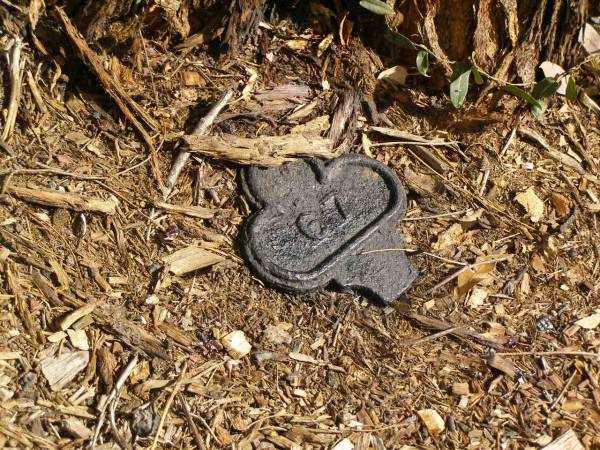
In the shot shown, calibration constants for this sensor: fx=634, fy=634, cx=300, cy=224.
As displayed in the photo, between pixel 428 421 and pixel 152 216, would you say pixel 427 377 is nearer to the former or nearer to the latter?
pixel 428 421

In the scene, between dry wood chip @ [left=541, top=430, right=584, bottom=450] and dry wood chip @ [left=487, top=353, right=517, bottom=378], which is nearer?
dry wood chip @ [left=541, top=430, right=584, bottom=450]

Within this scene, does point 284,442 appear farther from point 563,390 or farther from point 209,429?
point 563,390

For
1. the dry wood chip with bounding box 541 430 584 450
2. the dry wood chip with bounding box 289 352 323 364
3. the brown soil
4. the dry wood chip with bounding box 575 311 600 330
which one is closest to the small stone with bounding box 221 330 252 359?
the brown soil

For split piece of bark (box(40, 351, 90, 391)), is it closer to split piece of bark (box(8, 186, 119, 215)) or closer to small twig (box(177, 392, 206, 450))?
small twig (box(177, 392, 206, 450))

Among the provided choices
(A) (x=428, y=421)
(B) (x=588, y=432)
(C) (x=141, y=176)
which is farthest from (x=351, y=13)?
(B) (x=588, y=432)

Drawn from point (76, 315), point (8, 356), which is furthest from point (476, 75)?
point (8, 356)

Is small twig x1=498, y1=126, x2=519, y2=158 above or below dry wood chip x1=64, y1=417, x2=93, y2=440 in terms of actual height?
above
